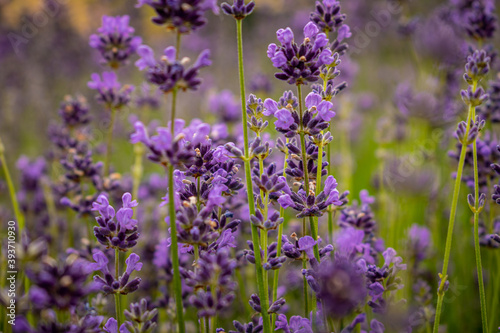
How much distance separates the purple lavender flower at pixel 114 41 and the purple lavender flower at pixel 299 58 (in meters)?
1.20

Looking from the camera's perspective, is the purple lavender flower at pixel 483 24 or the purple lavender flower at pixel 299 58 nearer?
the purple lavender flower at pixel 299 58

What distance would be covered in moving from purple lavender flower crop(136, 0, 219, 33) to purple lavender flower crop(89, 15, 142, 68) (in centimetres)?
111

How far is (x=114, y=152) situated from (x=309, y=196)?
19.3 feet

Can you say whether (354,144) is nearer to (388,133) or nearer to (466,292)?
(388,133)

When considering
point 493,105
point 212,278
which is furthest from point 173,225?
point 493,105

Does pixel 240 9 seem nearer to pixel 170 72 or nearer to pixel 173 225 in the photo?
pixel 170 72

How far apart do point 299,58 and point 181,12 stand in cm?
48

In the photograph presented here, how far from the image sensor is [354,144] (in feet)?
20.7

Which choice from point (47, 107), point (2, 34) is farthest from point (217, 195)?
point (2, 34)

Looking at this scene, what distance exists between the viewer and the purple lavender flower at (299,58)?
154 centimetres

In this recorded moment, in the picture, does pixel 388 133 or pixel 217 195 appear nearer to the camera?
pixel 217 195

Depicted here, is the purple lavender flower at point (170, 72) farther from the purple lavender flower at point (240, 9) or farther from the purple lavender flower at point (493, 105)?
the purple lavender flower at point (493, 105)

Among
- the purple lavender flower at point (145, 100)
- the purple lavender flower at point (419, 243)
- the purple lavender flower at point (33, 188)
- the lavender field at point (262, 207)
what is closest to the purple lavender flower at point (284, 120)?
the lavender field at point (262, 207)

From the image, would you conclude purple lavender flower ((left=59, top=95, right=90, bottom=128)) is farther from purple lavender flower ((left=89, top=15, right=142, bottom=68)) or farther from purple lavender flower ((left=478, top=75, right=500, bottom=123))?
purple lavender flower ((left=478, top=75, right=500, bottom=123))
